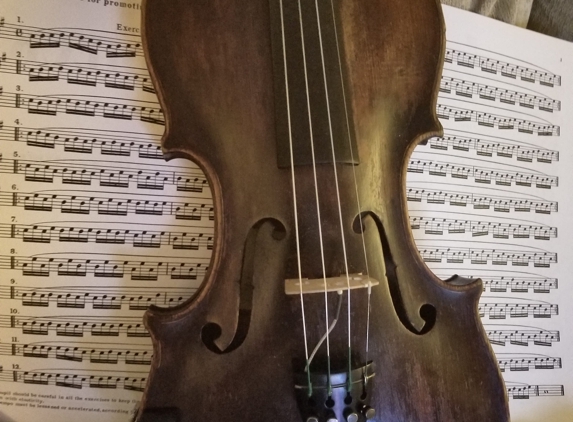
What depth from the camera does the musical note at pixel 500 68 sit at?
119 centimetres

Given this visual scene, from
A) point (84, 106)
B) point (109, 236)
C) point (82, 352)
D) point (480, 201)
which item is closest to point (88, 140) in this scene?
point (84, 106)

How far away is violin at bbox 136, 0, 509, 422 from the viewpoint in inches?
29.4

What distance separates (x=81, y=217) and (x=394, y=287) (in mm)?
607

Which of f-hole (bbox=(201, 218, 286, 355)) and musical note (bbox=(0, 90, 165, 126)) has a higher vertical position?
musical note (bbox=(0, 90, 165, 126))

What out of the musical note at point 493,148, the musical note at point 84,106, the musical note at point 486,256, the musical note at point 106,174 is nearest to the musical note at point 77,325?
the musical note at point 106,174

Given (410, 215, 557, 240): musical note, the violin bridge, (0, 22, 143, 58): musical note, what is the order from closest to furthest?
1. the violin bridge
2. (0, 22, 143, 58): musical note
3. (410, 215, 557, 240): musical note

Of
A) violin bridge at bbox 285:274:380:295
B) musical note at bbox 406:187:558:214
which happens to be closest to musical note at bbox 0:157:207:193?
violin bridge at bbox 285:274:380:295

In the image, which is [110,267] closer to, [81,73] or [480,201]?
[81,73]

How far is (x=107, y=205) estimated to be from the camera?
1.00 m

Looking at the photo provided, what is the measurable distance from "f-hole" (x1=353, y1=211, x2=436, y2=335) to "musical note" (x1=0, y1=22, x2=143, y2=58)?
56 centimetres

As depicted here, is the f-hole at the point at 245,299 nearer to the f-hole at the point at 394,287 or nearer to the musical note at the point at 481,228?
the f-hole at the point at 394,287

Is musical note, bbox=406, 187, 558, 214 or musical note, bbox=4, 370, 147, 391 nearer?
musical note, bbox=4, 370, 147, 391

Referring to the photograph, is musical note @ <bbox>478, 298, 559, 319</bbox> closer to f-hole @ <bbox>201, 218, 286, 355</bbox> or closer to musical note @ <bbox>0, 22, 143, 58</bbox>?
f-hole @ <bbox>201, 218, 286, 355</bbox>

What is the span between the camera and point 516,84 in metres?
1.25
